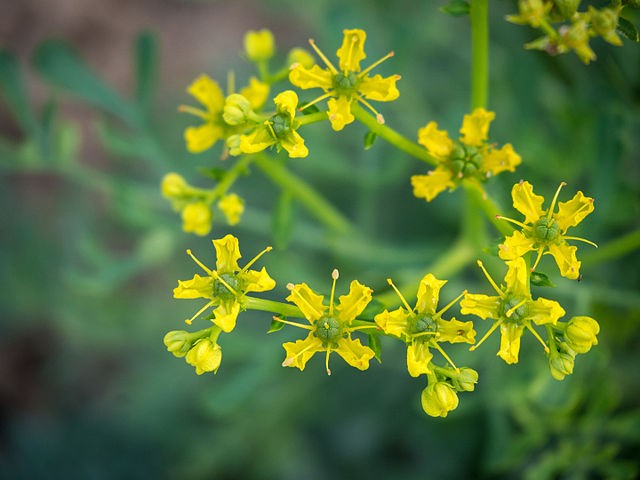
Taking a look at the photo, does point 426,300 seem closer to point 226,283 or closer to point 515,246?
point 515,246

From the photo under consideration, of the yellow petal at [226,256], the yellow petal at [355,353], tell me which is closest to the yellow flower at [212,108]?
the yellow petal at [226,256]

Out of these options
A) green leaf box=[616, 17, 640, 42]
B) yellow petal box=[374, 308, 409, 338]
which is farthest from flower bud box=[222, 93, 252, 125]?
green leaf box=[616, 17, 640, 42]

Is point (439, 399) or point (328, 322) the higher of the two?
point (328, 322)

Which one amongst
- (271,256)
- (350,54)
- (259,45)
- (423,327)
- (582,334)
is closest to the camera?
(582,334)

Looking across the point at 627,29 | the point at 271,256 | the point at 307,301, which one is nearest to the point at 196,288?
the point at 307,301

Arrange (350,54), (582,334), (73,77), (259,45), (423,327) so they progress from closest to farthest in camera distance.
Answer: (582,334) < (423,327) < (350,54) < (259,45) < (73,77)

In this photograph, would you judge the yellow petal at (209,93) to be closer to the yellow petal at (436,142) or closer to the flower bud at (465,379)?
the yellow petal at (436,142)
